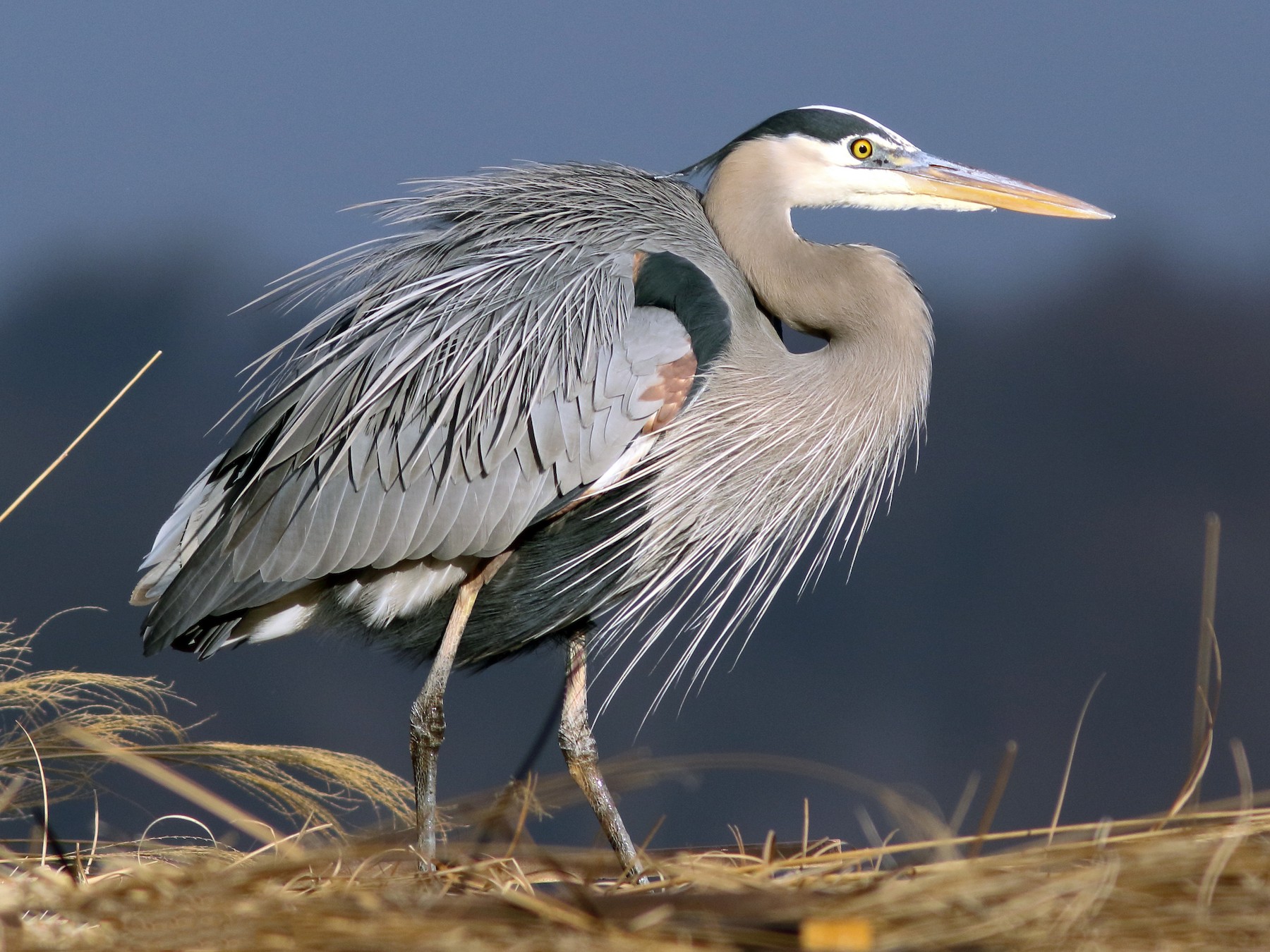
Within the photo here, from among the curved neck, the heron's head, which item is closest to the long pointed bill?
the heron's head

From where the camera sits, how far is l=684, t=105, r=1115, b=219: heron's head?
238 centimetres

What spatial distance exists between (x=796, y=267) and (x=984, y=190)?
40cm

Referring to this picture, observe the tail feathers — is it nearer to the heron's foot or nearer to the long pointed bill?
the heron's foot

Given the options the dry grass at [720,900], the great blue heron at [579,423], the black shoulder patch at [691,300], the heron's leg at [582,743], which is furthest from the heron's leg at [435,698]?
the dry grass at [720,900]

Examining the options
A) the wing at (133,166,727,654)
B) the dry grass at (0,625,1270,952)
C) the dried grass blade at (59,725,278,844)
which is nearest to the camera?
the dry grass at (0,625,1270,952)

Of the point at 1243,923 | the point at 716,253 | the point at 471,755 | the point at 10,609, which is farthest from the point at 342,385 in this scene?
the point at 10,609

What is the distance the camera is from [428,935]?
0.92 m

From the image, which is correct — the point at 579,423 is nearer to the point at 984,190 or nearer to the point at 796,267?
the point at 796,267

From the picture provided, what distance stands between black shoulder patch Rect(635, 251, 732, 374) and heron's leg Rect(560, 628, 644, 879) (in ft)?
2.20

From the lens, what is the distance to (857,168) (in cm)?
239

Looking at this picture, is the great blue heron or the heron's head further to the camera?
the heron's head

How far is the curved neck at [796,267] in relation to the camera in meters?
2.25

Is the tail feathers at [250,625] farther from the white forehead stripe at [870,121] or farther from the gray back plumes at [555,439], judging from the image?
the white forehead stripe at [870,121]

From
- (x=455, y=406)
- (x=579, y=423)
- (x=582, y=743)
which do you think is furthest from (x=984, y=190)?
(x=582, y=743)
